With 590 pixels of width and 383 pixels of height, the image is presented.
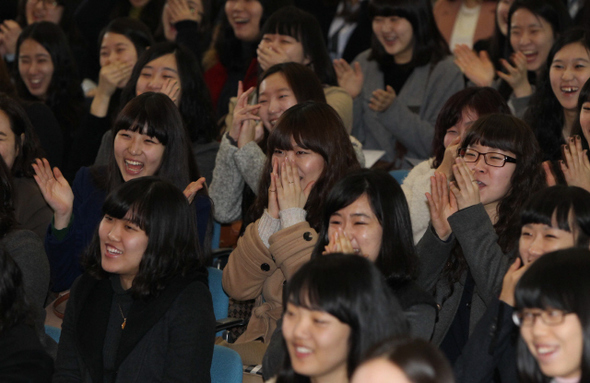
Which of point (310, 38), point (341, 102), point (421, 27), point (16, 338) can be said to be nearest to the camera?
point (16, 338)

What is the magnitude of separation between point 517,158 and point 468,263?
1.53 ft

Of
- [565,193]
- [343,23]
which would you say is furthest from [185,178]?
[343,23]

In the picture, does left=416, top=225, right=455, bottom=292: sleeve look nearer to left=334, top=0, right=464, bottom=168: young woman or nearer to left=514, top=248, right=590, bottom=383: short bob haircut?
left=514, top=248, right=590, bottom=383: short bob haircut

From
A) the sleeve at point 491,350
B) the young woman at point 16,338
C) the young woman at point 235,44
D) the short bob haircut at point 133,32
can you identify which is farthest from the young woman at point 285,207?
the short bob haircut at point 133,32

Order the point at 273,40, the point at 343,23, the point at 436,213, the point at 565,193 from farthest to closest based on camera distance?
the point at 343,23 < the point at 273,40 < the point at 436,213 < the point at 565,193

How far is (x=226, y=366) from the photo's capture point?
2693mm

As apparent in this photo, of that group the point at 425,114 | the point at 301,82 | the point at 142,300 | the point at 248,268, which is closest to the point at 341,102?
the point at 301,82

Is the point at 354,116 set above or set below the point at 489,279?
above

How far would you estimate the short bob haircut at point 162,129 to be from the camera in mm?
3459

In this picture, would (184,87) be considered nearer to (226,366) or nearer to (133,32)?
(133,32)

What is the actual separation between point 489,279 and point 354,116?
7.46ft

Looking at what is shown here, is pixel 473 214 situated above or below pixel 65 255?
above

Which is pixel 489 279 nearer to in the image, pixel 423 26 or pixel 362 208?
pixel 362 208

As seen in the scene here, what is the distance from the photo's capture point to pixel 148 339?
105 inches
